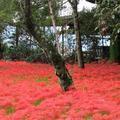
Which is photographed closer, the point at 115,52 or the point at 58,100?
the point at 58,100

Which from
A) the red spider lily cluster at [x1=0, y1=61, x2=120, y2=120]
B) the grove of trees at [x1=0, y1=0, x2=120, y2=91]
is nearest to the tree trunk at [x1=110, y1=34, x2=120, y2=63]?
the grove of trees at [x1=0, y1=0, x2=120, y2=91]

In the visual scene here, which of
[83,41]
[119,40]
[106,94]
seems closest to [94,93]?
[106,94]

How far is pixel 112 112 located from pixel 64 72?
14.5 ft

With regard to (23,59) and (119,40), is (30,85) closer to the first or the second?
(119,40)

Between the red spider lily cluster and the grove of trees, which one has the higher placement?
the grove of trees

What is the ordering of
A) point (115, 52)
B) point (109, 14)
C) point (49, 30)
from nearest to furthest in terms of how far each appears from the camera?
point (109, 14)
point (115, 52)
point (49, 30)

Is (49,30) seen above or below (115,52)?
Result: above

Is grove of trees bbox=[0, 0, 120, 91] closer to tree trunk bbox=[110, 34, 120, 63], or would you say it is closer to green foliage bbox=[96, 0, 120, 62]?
tree trunk bbox=[110, 34, 120, 63]

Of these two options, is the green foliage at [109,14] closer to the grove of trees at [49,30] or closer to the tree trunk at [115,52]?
the grove of trees at [49,30]

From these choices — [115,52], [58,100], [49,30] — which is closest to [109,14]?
[58,100]

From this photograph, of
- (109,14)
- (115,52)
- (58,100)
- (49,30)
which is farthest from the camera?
(49,30)

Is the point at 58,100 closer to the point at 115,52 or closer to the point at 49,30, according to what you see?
the point at 115,52

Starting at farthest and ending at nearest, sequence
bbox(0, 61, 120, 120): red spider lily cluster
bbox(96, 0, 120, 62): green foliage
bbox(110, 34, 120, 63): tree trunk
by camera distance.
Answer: bbox(110, 34, 120, 63): tree trunk
bbox(96, 0, 120, 62): green foliage
bbox(0, 61, 120, 120): red spider lily cluster

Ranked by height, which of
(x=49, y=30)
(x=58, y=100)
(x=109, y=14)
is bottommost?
(x=58, y=100)
